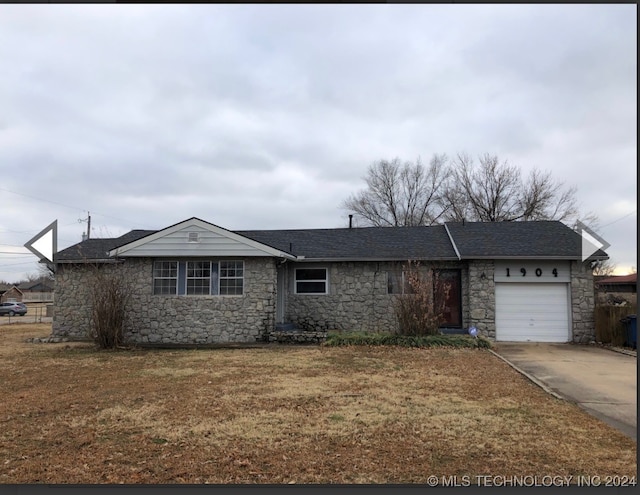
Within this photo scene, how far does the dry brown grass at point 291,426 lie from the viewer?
4367mm

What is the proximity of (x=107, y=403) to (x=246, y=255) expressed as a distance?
7.67 metres

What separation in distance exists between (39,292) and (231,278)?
6890 centimetres

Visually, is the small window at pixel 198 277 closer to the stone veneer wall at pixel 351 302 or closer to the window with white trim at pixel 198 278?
the window with white trim at pixel 198 278

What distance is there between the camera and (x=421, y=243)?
54.7 feet

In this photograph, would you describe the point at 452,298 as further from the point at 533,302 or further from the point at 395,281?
the point at 533,302

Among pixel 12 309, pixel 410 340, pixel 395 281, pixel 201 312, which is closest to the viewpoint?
pixel 410 340

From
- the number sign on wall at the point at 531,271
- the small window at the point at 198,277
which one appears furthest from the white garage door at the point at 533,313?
the small window at the point at 198,277

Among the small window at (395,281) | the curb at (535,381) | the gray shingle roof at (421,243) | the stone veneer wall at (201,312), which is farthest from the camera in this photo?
the small window at (395,281)

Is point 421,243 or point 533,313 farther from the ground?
point 421,243

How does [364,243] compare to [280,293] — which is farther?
[364,243]

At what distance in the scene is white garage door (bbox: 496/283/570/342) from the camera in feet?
48.0

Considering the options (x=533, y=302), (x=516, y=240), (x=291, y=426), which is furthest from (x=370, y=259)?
(x=291, y=426)

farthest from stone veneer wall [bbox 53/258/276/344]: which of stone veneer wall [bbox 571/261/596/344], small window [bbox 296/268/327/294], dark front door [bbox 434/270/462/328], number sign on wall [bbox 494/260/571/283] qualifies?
stone veneer wall [bbox 571/261/596/344]

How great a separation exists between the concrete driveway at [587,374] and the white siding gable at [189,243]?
7662mm
